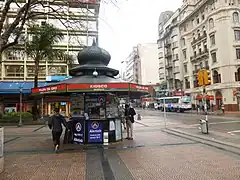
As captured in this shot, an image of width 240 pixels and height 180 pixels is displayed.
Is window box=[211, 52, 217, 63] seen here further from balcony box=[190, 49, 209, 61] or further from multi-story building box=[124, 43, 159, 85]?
multi-story building box=[124, 43, 159, 85]

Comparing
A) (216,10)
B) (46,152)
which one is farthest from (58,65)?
(46,152)

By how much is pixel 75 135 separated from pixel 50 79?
27895 millimetres

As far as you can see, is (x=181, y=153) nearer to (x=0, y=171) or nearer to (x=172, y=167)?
(x=172, y=167)

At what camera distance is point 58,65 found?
41938mm

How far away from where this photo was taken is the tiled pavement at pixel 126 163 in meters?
6.42

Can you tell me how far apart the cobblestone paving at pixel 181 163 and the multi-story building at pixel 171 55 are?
51.9 metres

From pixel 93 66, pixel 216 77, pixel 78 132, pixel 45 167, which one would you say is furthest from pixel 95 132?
pixel 216 77

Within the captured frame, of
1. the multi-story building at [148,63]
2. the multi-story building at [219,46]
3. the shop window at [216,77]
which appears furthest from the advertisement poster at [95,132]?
the multi-story building at [148,63]

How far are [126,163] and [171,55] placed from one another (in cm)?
6055

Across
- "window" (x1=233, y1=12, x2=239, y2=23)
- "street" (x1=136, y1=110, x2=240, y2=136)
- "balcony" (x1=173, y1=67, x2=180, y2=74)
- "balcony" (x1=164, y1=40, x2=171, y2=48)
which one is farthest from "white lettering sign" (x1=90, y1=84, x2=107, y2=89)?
"balcony" (x1=164, y1=40, x2=171, y2=48)

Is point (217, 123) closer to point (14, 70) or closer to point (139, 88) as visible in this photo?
point (139, 88)

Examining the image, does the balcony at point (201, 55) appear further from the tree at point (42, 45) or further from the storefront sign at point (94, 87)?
the storefront sign at point (94, 87)

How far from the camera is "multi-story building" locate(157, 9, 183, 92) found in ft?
199

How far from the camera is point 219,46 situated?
41938 mm
